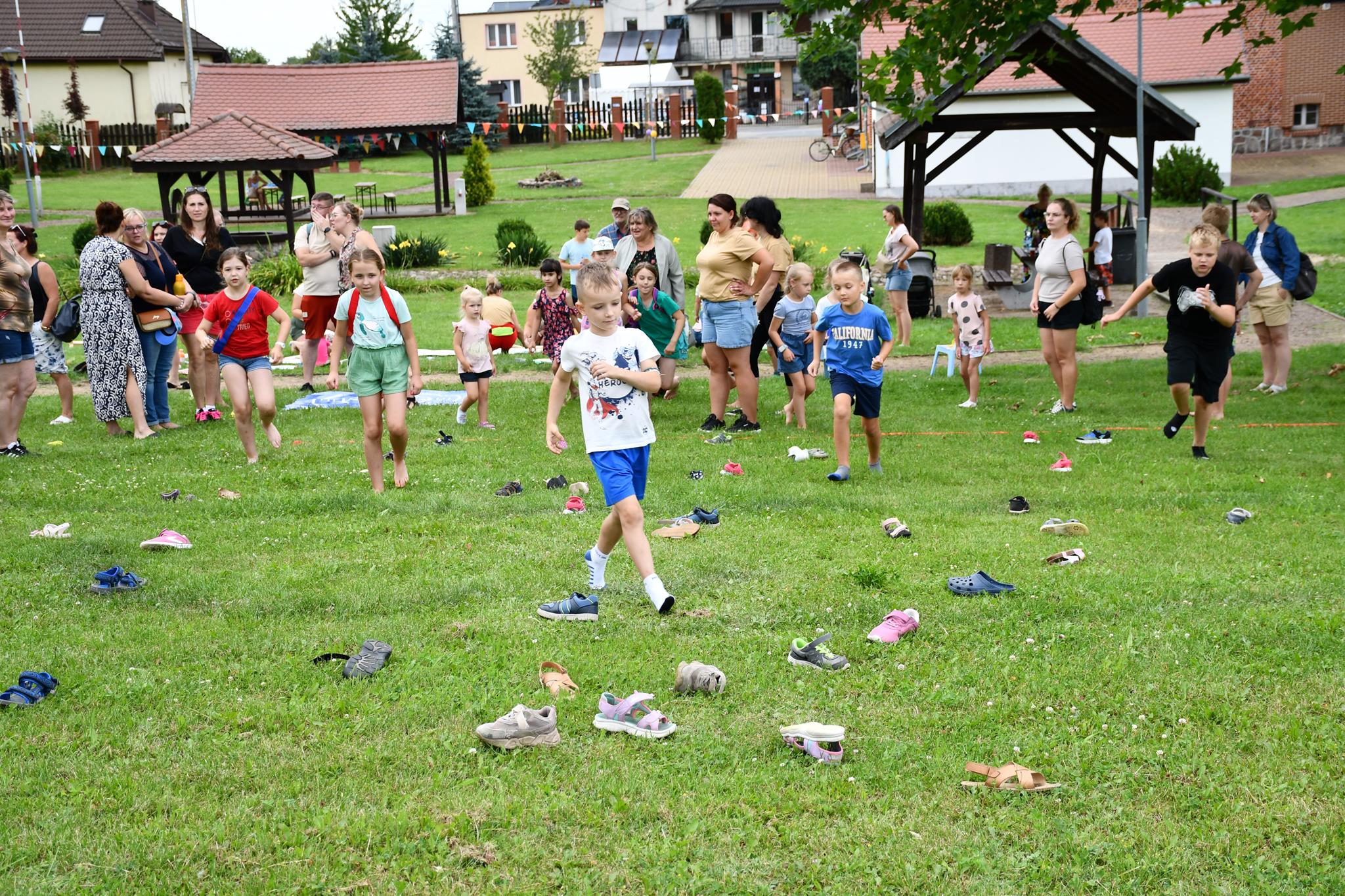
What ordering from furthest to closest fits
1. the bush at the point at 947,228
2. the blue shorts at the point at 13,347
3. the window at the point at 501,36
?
the window at the point at 501,36 < the bush at the point at 947,228 < the blue shorts at the point at 13,347

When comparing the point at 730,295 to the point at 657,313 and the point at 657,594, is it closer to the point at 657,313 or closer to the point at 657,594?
the point at 657,313

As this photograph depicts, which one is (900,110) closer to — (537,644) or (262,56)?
(537,644)

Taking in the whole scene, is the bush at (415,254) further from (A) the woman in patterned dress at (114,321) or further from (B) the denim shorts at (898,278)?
(A) the woman in patterned dress at (114,321)

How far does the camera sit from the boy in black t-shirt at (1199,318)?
31.2 ft

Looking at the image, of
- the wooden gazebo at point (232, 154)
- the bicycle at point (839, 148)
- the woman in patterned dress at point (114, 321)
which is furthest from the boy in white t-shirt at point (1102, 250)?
the bicycle at point (839, 148)

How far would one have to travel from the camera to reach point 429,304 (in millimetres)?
21297

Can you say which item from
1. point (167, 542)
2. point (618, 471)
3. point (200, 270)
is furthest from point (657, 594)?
point (200, 270)

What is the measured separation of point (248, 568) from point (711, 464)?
410cm

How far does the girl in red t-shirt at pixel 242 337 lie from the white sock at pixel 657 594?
485 cm

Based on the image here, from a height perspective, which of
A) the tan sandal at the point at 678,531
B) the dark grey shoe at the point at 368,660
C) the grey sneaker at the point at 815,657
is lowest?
the grey sneaker at the point at 815,657

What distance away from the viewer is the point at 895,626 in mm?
6027

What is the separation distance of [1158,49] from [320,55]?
51.2 meters

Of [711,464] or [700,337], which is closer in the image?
[711,464]

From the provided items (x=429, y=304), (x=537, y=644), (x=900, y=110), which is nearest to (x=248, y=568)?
(x=537, y=644)
